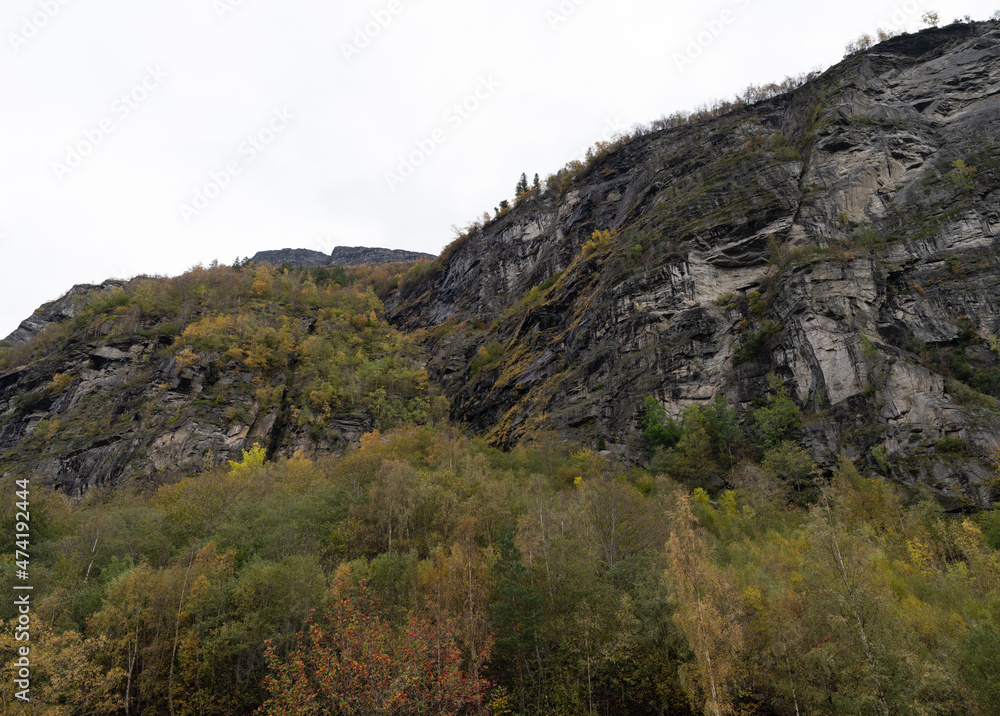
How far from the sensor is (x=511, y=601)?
20641 mm

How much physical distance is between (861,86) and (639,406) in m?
56.0

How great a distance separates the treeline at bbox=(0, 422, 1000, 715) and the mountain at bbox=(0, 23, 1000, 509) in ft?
30.3

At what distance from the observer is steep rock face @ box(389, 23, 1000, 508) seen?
1399 inches

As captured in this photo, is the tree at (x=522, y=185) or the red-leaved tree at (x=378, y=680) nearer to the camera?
the red-leaved tree at (x=378, y=680)

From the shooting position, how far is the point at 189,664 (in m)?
23.3

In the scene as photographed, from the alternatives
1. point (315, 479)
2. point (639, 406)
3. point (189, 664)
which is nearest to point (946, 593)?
point (639, 406)

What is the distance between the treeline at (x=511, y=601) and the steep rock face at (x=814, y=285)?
875 cm

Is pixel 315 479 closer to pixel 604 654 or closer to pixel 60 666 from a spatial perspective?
pixel 60 666

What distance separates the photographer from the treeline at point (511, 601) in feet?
48.8

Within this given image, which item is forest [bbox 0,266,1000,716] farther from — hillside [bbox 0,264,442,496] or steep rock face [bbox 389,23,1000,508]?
hillside [bbox 0,264,442,496]

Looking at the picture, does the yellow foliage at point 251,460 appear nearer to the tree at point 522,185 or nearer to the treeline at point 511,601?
the treeline at point 511,601

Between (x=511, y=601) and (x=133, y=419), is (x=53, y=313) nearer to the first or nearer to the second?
(x=133, y=419)

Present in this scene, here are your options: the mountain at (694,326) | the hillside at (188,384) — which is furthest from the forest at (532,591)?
the hillside at (188,384)

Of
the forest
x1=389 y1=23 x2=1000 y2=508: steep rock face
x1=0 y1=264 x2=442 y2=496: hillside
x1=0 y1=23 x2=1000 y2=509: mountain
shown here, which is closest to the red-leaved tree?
the forest
